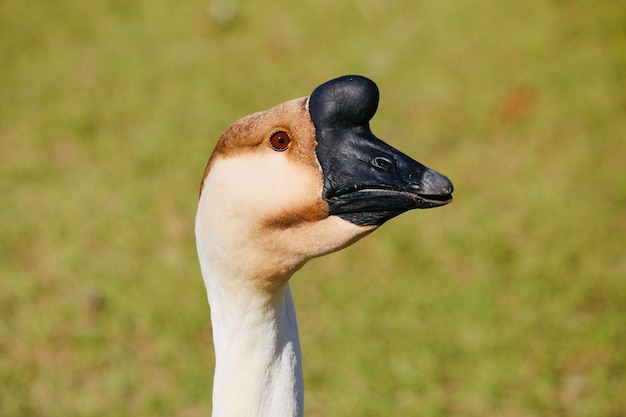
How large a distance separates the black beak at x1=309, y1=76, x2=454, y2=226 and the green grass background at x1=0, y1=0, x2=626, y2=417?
2.66m

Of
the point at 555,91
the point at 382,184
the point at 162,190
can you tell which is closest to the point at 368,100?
the point at 382,184

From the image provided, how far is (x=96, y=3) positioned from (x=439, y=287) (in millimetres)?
5285

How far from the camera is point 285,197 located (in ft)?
5.99

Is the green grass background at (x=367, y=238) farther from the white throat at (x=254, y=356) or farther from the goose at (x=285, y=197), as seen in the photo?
the goose at (x=285, y=197)

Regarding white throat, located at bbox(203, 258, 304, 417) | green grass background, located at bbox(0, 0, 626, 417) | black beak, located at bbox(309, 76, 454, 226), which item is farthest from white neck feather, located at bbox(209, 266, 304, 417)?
green grass background, located at bbox(0, 0, 626, 417)

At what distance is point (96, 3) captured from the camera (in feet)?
26.6

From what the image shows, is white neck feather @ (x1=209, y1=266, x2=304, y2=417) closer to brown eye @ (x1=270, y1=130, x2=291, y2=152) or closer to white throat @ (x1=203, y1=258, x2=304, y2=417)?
white throat @ (x1=203, y1=258, x2=304, y2=417)

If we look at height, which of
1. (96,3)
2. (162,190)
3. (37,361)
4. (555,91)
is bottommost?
(37,361)

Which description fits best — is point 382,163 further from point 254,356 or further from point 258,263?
point 254,356

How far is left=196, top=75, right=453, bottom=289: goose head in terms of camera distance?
178cm

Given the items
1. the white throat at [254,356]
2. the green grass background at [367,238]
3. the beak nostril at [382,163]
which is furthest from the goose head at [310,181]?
the green grass background at [367,238]

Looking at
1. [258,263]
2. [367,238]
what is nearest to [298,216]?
[258,263]

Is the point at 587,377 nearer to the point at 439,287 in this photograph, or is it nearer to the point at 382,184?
the point at 439,287

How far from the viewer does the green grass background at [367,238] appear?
173 inches
